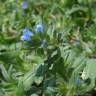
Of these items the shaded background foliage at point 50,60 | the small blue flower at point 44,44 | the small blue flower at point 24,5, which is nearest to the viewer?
the shaded background foliage at point 50,60

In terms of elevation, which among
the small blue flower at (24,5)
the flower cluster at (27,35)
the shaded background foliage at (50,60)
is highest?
the small blue flower at (24,5)

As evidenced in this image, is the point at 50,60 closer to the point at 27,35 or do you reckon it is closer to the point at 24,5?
the point at 27,35

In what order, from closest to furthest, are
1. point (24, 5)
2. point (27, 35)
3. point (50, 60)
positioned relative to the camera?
point (50, 60) < point (27, 35) < point (24, 5)

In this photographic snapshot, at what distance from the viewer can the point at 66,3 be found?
2.79 meters

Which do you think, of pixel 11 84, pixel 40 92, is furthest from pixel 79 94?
pixel 11 84

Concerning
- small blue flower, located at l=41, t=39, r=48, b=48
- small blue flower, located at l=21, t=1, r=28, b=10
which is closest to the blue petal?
small blue flower, located at l=21, t=1, r=28, b=10

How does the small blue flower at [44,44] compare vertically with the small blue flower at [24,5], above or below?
below

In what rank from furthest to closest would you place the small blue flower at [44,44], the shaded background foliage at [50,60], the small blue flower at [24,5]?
1. the small blue flower at [24,5]
2. the small blue flower at [44,44]
3. the shaded background foliage at [50,60]

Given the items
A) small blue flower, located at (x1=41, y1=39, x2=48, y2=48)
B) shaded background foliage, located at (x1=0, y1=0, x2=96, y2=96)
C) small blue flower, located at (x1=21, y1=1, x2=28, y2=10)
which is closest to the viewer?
shaded background foliage, located at (x1=0, y1=0, x2=96, y2=96)

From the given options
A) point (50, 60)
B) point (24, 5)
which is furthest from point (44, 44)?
point (24, 5)

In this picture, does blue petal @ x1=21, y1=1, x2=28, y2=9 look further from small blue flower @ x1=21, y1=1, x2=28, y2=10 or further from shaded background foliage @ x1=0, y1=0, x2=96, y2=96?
shaded background foliage @ x1=0, y1=0, x2=96, y2=96

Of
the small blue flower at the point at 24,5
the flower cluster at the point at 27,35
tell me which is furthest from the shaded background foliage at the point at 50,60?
the small blue flower at the point at 24,5

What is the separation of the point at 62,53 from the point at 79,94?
9.4 inches

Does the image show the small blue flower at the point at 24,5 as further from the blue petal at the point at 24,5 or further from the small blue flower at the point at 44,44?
the small blue flower at the point at 44,44
